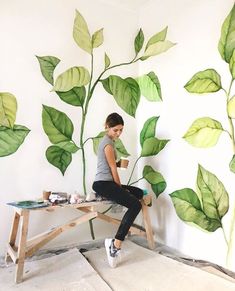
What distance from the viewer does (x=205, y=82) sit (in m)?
2.42

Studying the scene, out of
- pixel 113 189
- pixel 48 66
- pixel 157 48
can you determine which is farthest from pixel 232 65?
pixel 48 66

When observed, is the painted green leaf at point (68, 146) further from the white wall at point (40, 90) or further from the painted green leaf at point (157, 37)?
the painted green leaf at point (157, 37)

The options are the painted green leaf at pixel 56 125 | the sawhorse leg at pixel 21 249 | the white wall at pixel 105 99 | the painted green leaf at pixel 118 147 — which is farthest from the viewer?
the painted green leaf at pixel 118 147

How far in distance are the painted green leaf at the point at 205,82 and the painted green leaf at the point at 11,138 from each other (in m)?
1.51

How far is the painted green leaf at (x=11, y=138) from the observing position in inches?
100

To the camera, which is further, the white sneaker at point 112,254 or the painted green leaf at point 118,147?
the painted green leaf at point 118,147

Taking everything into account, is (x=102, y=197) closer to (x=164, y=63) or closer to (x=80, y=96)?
(x=80, y=96)

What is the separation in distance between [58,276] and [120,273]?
450 mm

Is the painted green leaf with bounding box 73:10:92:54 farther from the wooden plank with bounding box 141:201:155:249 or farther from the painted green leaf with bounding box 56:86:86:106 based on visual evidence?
the wooden plank with bounding box 141:201:155:249

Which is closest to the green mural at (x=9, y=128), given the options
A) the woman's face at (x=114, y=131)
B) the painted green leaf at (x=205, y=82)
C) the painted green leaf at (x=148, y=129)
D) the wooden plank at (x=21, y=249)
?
the wooden plank at (x=21, y=249)

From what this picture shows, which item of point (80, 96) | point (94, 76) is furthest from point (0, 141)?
point (94, 76)

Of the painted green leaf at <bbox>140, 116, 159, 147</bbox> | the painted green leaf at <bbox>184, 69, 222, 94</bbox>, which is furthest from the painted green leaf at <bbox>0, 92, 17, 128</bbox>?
the painted green leaf at <bbox>184, 69, 222, 94</bbox>

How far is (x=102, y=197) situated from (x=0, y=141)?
1002 millimetres

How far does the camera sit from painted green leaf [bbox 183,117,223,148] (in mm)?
2329
